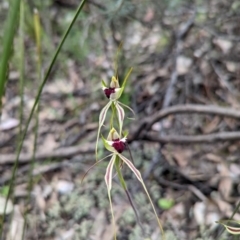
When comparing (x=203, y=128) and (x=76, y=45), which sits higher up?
(x=76, y=45)

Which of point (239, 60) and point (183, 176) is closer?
point (183, 176)

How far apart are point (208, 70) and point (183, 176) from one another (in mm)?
619

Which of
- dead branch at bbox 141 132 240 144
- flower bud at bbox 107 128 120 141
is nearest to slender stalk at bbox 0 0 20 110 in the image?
flower bud at bbox 107 128 120 141

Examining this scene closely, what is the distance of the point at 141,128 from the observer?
154cm

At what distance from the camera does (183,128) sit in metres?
1.84

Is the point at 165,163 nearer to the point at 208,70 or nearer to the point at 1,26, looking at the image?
the point at 208,70

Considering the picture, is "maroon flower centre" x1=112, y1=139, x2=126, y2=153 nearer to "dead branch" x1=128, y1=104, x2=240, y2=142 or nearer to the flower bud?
the flower bud

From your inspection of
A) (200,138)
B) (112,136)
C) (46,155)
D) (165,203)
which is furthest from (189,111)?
(112,136)

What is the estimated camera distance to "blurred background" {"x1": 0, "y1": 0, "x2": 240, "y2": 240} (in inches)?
59.1

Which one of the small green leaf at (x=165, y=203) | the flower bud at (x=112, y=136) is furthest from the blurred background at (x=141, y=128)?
the flower bud at (x=112, y=136)

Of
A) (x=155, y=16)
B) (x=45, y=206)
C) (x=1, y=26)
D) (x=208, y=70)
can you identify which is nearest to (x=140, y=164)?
(x=45, y=206)

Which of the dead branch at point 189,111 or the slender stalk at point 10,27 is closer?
the slender stalk at point 10,27

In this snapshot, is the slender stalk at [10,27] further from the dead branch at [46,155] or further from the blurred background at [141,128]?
the dead branch at [46,155]

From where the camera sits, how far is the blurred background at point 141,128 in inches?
59.1
